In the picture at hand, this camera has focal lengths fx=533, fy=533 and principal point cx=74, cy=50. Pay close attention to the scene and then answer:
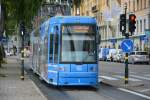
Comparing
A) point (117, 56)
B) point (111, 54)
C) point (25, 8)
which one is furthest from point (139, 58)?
point (25, 8)

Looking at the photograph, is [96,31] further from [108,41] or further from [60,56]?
[108,41]

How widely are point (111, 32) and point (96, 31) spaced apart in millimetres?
77143

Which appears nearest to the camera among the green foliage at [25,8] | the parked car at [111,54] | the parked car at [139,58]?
the green foliage at [25,8]

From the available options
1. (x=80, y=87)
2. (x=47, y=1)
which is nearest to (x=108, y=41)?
(x=47, y=1)

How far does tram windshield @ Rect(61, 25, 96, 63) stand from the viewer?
915 inches

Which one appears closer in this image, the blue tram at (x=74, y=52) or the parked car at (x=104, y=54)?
the blue tram at (x=74, y=52)

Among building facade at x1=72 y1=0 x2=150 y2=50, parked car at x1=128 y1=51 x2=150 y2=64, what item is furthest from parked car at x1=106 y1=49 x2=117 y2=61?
parked car at x1=128 y1=51 x2=150 y2=64

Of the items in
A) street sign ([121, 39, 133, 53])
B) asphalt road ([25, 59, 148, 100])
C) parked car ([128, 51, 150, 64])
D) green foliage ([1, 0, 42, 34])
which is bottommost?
asphalt road ([25, 59, 148, 100])

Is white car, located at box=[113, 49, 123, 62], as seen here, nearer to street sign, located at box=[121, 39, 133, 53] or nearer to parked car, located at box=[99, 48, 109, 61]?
parked car, located at box=[99, 48, 109, 61]

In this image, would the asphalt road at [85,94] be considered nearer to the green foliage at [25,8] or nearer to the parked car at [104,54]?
the green foliage at [25,8]

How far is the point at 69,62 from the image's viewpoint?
23.1 metres

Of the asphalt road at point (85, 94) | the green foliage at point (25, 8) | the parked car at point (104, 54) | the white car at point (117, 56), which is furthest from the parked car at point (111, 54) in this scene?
the asphalt road at point (85, 94)

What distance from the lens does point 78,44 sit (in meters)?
23.3

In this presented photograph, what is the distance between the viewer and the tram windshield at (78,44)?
23250 millimetres
